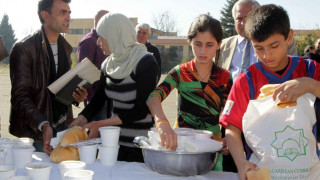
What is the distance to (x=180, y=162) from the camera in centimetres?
152

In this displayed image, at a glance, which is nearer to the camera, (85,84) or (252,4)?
(85,84)

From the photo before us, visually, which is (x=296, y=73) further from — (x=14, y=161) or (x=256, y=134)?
(x=14, y=161)

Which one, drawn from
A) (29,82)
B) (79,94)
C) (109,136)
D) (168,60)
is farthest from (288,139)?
(168,60)

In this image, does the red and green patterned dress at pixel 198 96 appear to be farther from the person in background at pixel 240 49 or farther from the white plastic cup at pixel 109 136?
the person in background at pixel 240 49

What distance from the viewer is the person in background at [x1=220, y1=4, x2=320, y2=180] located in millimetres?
1529

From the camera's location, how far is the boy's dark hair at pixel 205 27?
2.02 metres

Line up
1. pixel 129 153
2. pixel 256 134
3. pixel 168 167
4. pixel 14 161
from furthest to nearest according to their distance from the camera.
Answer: pixel 129 153 → pixel 14 161 → pixel 168 167 → pixel 256 134

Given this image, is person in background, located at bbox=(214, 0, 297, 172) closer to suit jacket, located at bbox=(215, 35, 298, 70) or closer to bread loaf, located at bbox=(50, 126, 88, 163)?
suit jacket, located at bbox=(215, 35, 298, 70)

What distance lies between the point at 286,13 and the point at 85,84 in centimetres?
144

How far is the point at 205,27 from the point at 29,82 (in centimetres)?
140

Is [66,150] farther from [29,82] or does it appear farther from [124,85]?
[29,82]

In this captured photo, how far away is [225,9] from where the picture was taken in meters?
36.7

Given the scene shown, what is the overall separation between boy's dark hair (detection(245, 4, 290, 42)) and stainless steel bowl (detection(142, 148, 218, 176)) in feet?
1.99

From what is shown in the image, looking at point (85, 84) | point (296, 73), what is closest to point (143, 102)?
point (85, 84)
